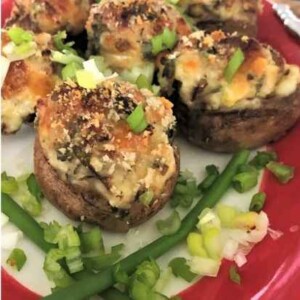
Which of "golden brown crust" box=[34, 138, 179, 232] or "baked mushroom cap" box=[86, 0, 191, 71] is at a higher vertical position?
"baked mushroom cap" box=[86, 0, 191, 71]

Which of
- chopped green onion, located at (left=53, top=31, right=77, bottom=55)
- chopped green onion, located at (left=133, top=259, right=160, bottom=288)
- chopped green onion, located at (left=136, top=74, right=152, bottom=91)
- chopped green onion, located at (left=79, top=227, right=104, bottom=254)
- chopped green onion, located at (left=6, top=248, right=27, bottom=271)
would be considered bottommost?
chopped green onion, located at (left=6, top=248, right=27, bottom=271)

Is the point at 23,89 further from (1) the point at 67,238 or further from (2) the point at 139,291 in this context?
(2) the point at 139,291

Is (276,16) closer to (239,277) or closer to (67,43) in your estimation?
(67,43)

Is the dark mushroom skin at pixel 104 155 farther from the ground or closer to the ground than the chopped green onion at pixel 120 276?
farther from the ground

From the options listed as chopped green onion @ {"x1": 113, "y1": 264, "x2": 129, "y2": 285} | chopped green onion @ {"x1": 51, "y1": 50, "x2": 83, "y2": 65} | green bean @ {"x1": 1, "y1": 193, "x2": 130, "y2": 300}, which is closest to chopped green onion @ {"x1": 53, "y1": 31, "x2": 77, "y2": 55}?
chopped green onion @ {"x1": 51, "y1": 50, "x2": 83, "y2": 65}

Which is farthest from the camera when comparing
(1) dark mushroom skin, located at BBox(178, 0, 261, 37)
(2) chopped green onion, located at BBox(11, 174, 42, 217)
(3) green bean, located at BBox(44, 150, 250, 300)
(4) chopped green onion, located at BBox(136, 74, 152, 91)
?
(1) dark mushroom skin, located at BBox(178, 0, 261, 37)

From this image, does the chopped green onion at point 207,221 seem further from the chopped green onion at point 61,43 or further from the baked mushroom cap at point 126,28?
the chopped green onion at point 61,43

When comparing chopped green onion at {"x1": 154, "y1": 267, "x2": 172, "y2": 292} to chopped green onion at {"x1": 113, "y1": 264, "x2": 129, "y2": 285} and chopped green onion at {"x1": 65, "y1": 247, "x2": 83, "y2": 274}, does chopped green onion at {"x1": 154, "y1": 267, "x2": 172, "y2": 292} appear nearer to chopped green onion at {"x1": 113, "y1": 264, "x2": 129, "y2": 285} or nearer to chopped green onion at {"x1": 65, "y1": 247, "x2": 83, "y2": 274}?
chopped green onion at {"x1": 113, "y1": 264, "x2": 129, "y2": 285}

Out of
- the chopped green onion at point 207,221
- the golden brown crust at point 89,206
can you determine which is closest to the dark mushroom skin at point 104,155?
the golden brown crust at point 89,206
